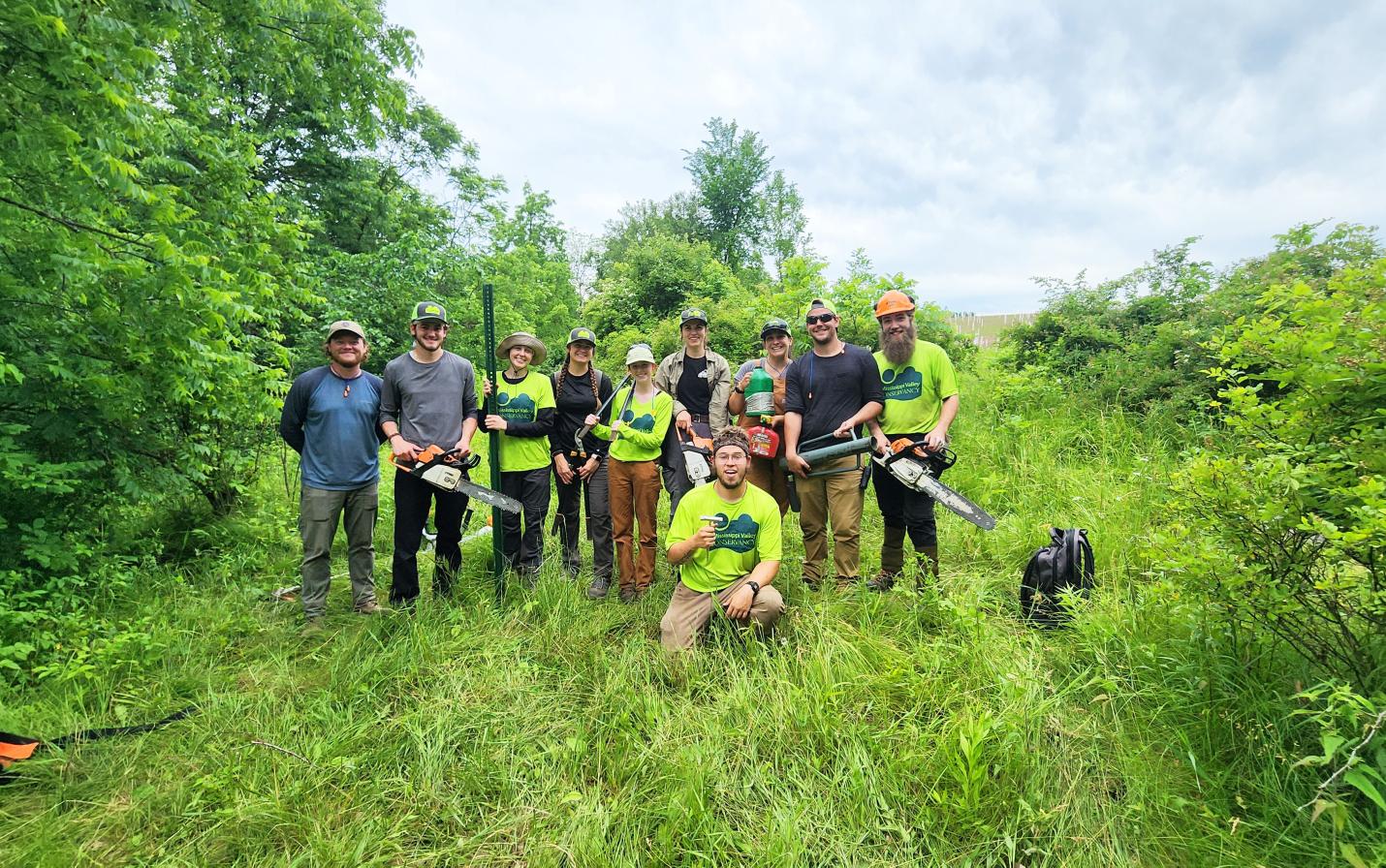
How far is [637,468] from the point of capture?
163 inches

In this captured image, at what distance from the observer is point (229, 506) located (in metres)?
5.27

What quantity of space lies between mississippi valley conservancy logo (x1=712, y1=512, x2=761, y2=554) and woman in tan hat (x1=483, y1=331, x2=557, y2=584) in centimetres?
157

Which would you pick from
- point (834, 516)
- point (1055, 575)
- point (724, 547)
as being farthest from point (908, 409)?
point (724, 547)

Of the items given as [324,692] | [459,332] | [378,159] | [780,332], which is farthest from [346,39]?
[378,159]

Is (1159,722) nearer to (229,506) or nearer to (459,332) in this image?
(229,506)

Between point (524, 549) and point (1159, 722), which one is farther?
point (524, 549)

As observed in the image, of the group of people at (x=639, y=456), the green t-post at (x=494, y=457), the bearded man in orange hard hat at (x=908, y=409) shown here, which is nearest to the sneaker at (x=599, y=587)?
the group of people at (x=639, y=456)

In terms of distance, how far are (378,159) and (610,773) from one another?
20.0m

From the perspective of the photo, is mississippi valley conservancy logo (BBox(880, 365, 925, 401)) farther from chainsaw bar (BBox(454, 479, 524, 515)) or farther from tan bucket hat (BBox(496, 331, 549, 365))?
chainsaw bar (BBox(454, 479, 524, 515))

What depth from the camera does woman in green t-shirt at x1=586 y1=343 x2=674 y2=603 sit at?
414 cm

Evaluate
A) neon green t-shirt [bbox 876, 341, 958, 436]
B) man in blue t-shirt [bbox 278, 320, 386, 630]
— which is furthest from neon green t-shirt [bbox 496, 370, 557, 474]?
neon green t-shirt [bbox 876, 341, 958, 436]

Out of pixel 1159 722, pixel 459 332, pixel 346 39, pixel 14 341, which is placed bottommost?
pixel 1159 722

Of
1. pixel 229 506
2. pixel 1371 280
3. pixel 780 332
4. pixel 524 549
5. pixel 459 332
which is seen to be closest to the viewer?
pixel 1371 280

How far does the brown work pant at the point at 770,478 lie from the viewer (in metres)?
4.46
